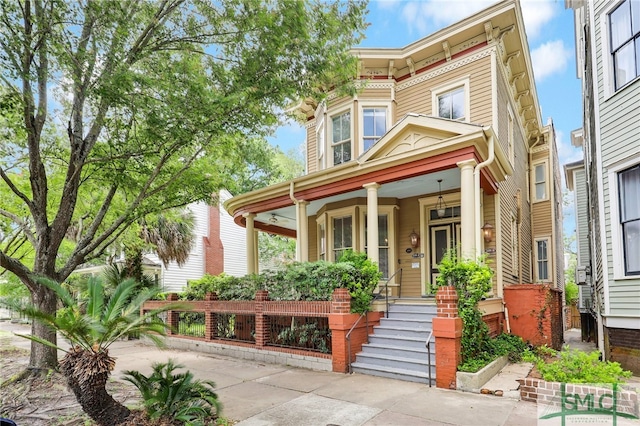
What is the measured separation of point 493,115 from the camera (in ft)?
31.7

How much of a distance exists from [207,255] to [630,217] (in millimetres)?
19120

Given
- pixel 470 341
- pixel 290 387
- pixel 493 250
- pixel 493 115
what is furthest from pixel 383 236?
pixel 290 387

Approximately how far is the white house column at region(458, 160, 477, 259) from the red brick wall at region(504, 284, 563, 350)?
2.48 meters

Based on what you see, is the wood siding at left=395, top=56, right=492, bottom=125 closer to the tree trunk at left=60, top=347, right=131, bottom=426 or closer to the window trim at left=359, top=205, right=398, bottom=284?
the window trim at left=359, top=205, right=398, bottom=284

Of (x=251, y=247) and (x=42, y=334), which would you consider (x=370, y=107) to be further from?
(x=42, y=334)

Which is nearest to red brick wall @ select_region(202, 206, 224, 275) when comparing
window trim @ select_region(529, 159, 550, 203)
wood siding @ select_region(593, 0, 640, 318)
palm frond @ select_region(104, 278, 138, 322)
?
window trim @ select_region(529, 159, 550, 203)

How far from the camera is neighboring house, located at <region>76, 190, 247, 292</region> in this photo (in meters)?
20.5

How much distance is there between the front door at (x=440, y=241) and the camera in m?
9.92

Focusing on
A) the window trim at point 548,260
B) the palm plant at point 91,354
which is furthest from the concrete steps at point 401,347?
the window trim at point 548,260

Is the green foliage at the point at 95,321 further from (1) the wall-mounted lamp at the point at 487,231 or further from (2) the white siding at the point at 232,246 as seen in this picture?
(2) the white siding at the point at 232,246

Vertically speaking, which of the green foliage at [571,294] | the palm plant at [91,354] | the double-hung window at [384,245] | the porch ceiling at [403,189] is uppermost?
the porch ceiling at [403,189]

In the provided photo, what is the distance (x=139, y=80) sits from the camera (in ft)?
19.7

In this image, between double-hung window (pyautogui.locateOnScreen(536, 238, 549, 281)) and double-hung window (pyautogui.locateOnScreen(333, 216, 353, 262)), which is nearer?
double-hung window (pyautogui.locateOnScreen(333, 216, 353, 262))

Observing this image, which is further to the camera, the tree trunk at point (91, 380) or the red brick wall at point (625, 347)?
the red brick wall at point (625, 347)
